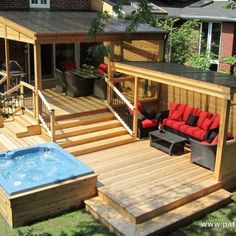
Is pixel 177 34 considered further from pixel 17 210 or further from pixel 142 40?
pixel 17 210

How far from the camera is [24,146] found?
36.8 feet

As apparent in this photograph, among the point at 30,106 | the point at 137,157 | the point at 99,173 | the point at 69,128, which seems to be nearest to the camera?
the point at 99,173

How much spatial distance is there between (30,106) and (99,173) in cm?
456

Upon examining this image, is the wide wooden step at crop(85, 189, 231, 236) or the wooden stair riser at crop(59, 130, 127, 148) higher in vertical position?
the wooden stair riser at crop(59, 130, 127, 148)

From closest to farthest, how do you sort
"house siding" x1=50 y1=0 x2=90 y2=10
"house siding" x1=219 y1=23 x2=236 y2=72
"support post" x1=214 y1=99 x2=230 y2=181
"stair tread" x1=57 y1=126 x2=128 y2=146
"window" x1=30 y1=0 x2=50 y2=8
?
"support post" x1=214 y1=99 x2=230 y2=181
"stair tread" x1=57 y1=126 x2=128 y2=146
"window" x1=30 y1=0 x2=50 y2=8
"house siding" x1=50 y1=0 x2=90 y2=10
"house siding" x1=219 y1=23 x2=236 y2=72

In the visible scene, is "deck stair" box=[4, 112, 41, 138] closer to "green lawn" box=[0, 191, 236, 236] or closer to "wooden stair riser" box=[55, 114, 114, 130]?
"wooden stair riser" box=[55, 114, 114, 130]

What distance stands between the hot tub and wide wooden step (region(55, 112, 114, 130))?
1673 mm

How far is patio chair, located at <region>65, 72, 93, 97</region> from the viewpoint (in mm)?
14297

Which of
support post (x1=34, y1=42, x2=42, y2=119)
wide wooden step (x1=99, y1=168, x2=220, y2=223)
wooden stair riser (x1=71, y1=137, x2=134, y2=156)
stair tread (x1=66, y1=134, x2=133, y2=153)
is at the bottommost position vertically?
wide wooden step (x1=99, y1=168, x2=220, y2=223)

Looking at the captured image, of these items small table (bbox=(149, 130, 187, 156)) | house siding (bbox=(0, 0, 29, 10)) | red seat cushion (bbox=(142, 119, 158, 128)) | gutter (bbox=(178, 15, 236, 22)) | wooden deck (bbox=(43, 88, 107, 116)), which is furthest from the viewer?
gutter (bbox=(178, 15, 236, 22))

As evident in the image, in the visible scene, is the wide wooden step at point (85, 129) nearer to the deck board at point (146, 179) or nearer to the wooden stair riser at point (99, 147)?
the wooden stair riser at point (99, 147)

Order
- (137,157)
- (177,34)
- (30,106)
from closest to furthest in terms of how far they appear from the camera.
→ (137,157) → (30,106) → (177,34)

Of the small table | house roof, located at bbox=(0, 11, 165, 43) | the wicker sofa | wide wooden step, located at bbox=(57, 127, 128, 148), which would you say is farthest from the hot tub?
the wicker sofa

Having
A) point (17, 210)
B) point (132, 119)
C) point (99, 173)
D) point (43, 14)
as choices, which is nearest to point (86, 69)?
point (43, 14)
